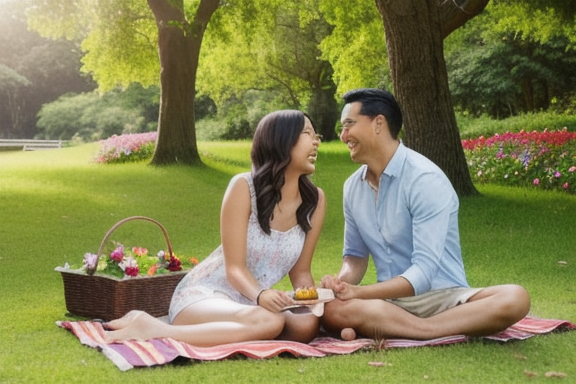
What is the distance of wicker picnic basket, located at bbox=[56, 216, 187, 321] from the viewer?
6434mm

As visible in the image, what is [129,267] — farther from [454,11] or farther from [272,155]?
[454,11]

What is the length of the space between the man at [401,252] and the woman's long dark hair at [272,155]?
307mm

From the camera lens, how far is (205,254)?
424 inches

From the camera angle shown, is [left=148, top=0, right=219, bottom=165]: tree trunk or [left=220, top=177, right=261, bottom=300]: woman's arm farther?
[left=148, top=0, right=219, bottom=165]: tree trunk

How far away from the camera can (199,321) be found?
5641 millimetres

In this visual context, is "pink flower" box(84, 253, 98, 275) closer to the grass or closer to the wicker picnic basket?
the wicker picnic basket

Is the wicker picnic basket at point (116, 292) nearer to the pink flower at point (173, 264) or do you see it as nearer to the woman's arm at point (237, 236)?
the pink flower at point (173, 264)

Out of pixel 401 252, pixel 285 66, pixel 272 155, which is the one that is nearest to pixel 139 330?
pixel 272 155

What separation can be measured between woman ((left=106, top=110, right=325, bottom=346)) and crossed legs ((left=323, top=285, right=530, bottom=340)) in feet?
0.79

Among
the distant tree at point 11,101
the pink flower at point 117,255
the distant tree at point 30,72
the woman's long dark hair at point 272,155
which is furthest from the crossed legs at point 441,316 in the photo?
the distant tree at point 30,72

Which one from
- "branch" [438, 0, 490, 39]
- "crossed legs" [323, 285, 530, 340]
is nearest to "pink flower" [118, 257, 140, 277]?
"crossed legs" [323, 285, 530, 340]

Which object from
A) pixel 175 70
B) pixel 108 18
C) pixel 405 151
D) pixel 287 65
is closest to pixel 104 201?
pixel 175 70

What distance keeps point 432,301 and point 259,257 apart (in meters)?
1.06

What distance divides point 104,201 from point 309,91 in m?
23.2
